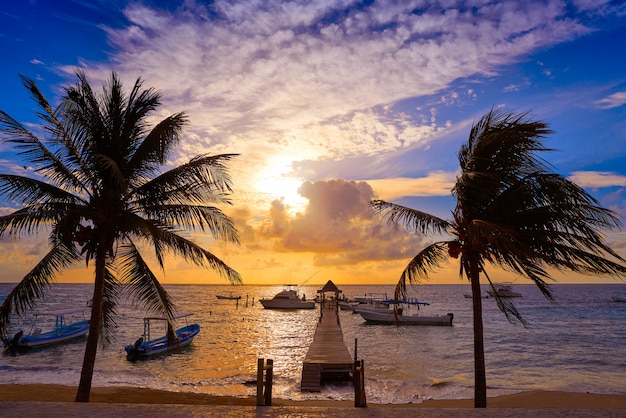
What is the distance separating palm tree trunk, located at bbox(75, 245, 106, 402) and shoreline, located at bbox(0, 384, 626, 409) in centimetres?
957

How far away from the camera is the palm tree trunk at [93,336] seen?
9781mm

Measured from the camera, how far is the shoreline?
1848 cm

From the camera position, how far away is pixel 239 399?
19.8m

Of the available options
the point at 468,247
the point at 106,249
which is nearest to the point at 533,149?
the point at 468,247

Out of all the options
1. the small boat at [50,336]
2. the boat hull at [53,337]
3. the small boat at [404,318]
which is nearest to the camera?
the small boat at [50,336]

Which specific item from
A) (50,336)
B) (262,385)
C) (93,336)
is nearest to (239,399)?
(262,385)

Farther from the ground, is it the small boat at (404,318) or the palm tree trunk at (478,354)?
the palm tree trunk at (478,354)

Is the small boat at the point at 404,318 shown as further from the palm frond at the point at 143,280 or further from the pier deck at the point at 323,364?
the palm frond at the point at 143,280

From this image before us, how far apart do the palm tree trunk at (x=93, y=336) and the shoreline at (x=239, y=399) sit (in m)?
9.57

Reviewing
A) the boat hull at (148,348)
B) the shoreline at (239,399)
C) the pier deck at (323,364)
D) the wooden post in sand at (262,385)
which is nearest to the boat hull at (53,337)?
the boat hull at (148,348)

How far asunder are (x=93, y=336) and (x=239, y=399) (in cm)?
1187

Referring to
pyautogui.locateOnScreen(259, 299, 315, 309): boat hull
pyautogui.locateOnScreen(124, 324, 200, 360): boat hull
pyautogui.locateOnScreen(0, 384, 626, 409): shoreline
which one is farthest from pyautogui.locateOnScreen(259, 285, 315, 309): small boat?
pyautogui.locateOnScreen(0, 384, 626, 409): shoreline

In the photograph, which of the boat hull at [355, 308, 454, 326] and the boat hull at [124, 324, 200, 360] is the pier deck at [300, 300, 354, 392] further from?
the boat hull at [355, 308, 454, 326]

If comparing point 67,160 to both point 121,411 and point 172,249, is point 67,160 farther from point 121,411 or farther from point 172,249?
point 121,411
